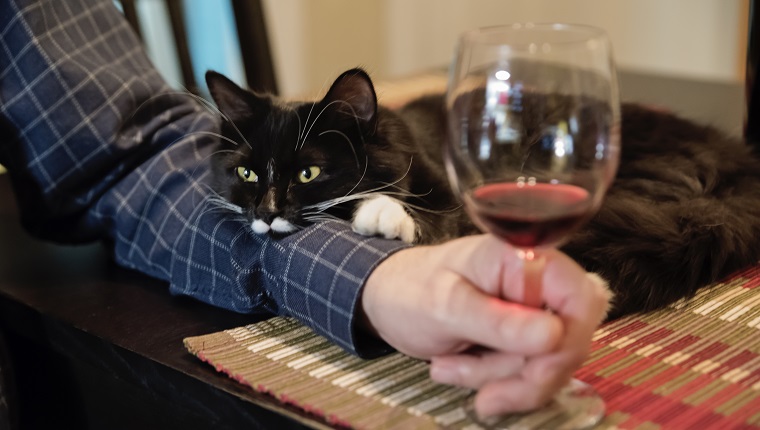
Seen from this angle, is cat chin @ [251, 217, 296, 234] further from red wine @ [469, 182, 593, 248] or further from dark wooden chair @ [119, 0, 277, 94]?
dark wooden chair @ [119, 0, 277, 94]

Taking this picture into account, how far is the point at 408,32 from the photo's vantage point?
3.66 meters

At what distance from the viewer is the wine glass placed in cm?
59

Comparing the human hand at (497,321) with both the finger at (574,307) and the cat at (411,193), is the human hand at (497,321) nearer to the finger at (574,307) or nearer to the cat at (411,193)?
the finger at (574,307)

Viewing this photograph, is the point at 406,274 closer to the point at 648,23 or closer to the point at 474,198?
the point at 474,198

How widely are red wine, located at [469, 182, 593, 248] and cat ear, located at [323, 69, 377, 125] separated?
1.29 feet

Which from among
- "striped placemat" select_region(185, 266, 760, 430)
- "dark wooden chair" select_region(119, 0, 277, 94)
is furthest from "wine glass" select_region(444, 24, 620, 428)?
"dark wooden chair" select_region(119, 0, 277, 94)

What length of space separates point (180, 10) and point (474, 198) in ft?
4.74

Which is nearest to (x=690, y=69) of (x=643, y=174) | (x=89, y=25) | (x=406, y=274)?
(x=643, y=174)

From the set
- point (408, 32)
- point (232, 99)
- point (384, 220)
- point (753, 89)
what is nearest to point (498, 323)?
point (384, 220)

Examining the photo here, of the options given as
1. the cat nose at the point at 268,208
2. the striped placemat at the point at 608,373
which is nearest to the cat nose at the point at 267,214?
the cat nose at the point at 268,208

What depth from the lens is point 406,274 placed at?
28.5 inches

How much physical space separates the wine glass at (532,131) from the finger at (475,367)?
63 mm

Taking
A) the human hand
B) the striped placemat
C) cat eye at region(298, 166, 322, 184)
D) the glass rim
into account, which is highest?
the glass rim

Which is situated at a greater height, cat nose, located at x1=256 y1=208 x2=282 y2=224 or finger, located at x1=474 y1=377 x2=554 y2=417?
cat nose, located at x1=256 y1=208 x2=282 y2=224
